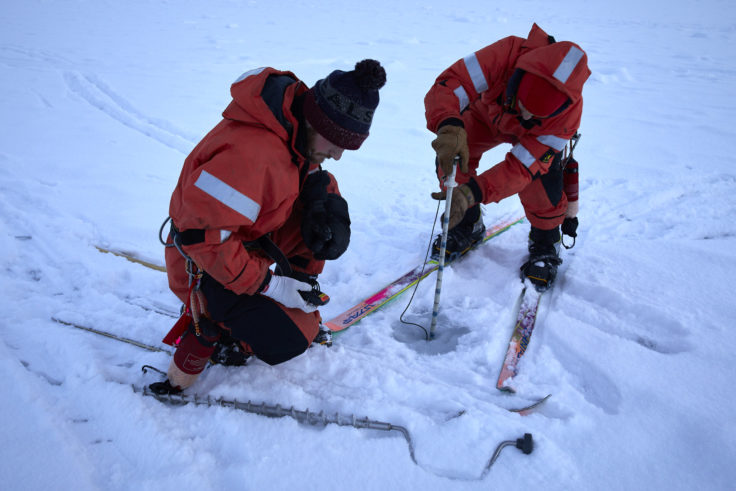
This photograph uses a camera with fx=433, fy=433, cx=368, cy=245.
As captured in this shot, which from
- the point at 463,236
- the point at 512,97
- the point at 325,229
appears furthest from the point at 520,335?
the point at 512,97

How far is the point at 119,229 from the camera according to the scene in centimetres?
313

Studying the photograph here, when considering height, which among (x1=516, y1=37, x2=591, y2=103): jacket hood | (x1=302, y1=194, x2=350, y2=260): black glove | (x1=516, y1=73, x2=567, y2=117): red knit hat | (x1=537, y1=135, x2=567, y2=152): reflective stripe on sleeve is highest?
(x1=516, y1=37, x2=591, y2=103): jacket hood

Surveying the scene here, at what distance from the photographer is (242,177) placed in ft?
4.80

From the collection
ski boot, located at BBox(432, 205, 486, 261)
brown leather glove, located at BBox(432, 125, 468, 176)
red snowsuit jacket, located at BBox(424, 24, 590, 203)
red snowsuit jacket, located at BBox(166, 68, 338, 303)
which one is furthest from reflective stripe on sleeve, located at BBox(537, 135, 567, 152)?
red snowsuit jacket, located at BBox(166, 68, 338, 303)

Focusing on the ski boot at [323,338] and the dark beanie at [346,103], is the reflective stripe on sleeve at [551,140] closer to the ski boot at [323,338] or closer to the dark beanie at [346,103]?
the dark beanie at [346,103]

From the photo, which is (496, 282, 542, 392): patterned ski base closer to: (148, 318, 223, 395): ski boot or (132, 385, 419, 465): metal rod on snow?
(132, 385, 419, 465): metal rod on snow

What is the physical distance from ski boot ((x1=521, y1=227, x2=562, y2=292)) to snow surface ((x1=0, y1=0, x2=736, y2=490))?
0.10 m

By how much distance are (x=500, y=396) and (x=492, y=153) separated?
3.55 m

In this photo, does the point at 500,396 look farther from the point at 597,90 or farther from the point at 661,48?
the point at 661,48

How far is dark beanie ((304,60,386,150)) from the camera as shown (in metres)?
1.47

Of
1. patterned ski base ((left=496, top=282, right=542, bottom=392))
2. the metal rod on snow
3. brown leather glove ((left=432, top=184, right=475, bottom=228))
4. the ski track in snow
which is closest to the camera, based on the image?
the metal rod on snow

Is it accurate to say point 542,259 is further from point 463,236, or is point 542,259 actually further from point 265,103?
point 265,103

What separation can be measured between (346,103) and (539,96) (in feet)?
3.96

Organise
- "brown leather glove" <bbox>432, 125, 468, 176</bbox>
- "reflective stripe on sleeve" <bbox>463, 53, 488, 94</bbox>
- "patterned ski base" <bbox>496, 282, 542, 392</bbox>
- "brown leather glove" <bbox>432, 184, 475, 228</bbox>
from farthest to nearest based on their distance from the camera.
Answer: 1. "reflective stripe on sleeve" <bbox>463, 53, 488, 94</bbox>
2. "brown leather glove" <bbox>432, 184, 475, 228</bbox>
3. "brown leather glove" <bbox>432, 125, 468, 176</bbox>
4. "patterned ski base" <bbox>496, 282, 542, 392</bbox>
